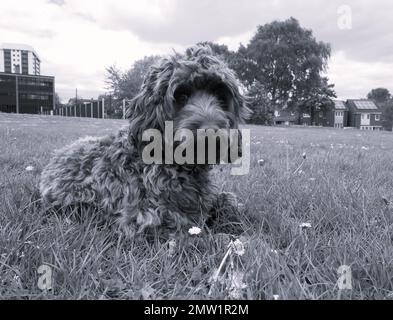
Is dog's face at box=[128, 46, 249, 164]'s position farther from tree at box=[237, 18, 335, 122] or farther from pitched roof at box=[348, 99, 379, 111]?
pitched roof at box=[348, 99, 379, 111]

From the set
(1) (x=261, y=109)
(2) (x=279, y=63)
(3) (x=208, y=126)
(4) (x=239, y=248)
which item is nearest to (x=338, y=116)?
(2) (x=279, y=63)

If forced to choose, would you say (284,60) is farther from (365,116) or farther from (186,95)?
(186,95)

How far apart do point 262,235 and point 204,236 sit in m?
0.48

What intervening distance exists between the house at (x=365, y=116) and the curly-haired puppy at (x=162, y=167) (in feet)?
322

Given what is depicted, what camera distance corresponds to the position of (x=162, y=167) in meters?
3.18

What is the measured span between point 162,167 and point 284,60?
208ft

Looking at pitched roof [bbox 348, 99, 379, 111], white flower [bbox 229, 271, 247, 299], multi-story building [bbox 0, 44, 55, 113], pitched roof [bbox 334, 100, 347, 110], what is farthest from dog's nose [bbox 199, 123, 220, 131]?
pitched roof [bbox 348, 99, 379, 111]

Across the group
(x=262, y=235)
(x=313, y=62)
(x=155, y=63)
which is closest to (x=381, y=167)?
(x=262, y=235)

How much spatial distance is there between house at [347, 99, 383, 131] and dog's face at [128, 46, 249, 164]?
9824 centimetres

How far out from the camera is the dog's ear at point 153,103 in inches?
122

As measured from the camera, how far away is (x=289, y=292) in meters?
2.00

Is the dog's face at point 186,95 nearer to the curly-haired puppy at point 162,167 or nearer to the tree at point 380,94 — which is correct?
the curly-haired puppy at point 162,167

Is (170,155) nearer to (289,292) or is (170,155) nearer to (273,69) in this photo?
(289,292)

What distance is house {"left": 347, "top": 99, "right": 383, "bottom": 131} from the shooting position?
93.2 meters
